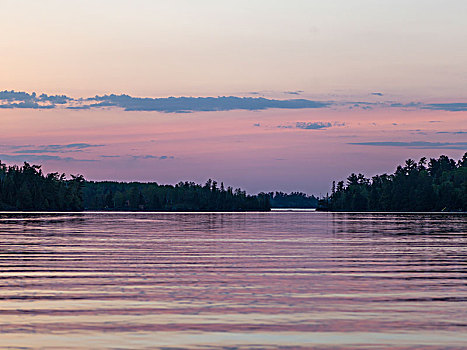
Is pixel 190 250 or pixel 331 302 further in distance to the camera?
pixel 190 250

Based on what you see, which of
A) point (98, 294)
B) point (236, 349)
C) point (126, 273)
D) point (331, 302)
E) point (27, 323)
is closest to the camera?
point (236, 349)

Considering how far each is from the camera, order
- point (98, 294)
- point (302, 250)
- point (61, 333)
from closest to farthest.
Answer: point (61, 333) < point (98, 294) < point (302, 250)

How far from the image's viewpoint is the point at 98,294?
28.7m

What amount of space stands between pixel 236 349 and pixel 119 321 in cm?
511

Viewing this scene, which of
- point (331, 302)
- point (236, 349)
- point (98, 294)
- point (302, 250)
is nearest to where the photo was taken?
point (236, 349)

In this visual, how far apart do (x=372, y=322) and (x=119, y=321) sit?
7498 mm

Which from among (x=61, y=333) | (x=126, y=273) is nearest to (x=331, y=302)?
(x=61, y=333)

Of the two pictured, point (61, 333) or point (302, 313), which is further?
point (302, 313)

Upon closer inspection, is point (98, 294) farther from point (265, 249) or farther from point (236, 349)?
point (265, 249)

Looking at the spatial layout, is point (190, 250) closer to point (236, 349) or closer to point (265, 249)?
point (265, 249)

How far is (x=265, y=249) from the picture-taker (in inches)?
2233

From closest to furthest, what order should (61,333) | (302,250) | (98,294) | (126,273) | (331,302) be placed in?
(61,333) → (331,302) → (98,294) → (126,273) → (302,250)

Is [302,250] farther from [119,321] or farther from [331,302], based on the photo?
[119,321]

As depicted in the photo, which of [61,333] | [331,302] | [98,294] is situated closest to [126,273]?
[98,294]
